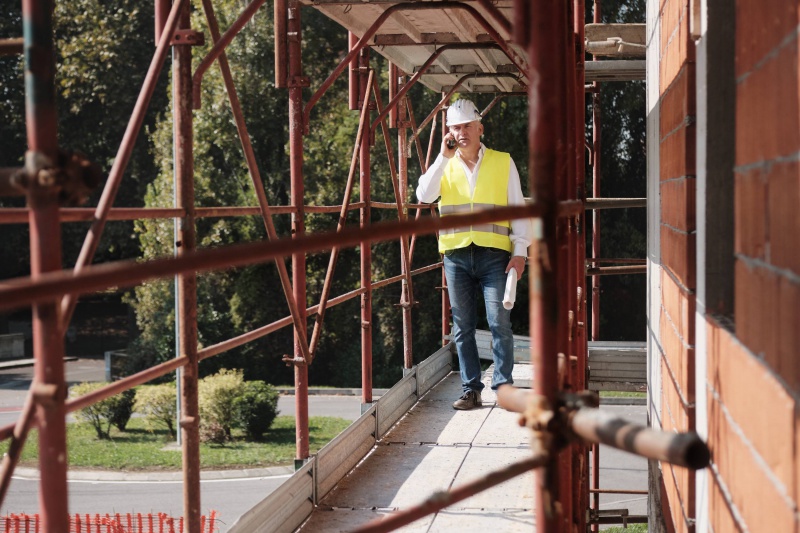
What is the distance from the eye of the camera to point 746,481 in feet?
5.86

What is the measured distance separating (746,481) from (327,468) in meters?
3.11

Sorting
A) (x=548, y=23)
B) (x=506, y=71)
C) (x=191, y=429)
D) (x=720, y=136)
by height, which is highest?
(x=506, y=71)

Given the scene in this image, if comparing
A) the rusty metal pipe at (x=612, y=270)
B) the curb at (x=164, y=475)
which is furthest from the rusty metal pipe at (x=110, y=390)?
the curb at (x=164, y=475)

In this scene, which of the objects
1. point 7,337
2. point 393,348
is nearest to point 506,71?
point 393,348

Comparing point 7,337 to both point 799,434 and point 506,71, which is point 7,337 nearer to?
point 506,71

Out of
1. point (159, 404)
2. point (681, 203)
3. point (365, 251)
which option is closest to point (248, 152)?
point (681, 203)

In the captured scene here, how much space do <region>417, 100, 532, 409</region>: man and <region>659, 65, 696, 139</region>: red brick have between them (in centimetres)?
200

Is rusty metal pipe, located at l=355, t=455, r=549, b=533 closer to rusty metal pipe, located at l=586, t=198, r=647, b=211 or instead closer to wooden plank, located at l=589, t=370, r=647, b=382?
rusty metal pipe, located at l=586, t=198, r=647, b=211

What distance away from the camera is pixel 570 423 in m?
1.72

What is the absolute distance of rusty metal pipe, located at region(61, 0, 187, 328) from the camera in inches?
116

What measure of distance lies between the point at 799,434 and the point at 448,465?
401 cm

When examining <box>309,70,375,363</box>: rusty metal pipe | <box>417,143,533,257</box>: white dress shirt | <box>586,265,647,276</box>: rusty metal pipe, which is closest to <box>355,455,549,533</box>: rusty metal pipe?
<box>309,70,375,363</box>: rusty metal pipe

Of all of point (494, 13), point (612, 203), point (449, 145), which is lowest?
point (612, 203)

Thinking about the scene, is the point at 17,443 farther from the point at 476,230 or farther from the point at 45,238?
the point at 476,230
